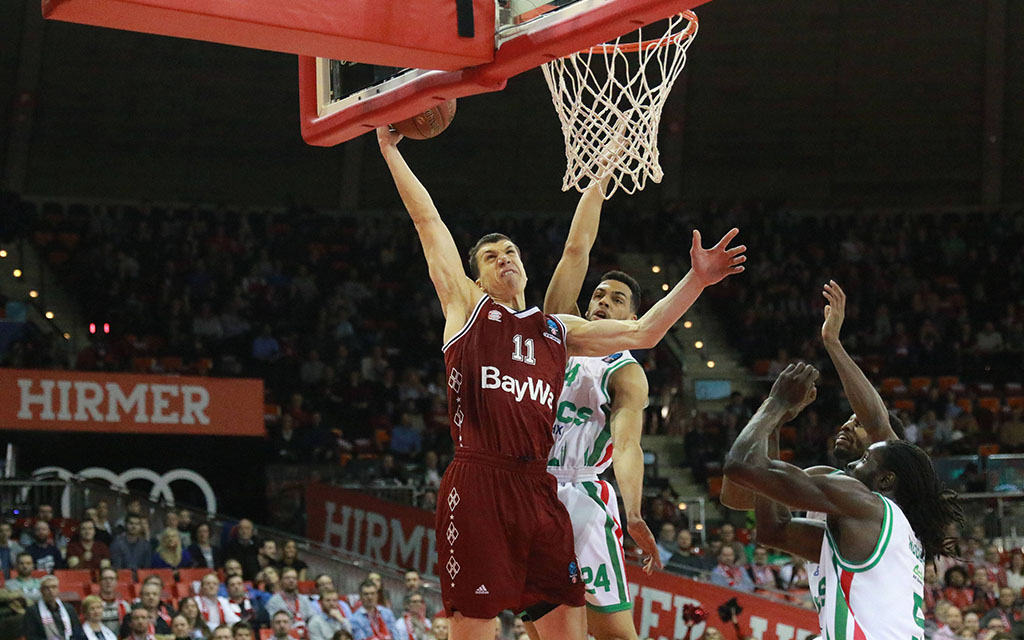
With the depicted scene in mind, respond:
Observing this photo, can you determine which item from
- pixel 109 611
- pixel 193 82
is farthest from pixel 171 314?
pixel 109 611

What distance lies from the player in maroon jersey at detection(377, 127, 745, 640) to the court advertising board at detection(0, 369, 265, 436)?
10.3m

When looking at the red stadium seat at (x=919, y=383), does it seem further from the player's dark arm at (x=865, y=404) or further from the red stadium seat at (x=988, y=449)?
the player's dark arm at (x=865, y=404)

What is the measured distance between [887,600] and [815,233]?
18.4m

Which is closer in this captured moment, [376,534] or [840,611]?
[840,611]

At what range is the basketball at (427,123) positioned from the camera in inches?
202

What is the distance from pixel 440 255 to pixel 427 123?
563mm

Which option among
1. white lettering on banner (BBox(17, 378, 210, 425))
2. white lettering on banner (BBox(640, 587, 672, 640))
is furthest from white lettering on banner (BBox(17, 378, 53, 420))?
white lettering on banner (BBox(640, 587, 672, 640))

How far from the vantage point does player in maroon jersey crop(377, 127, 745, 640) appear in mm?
4648

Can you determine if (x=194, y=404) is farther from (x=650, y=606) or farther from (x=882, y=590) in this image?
(x=882, y=590)

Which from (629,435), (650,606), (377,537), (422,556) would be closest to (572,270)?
(629,435)

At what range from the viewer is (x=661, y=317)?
4.72 m

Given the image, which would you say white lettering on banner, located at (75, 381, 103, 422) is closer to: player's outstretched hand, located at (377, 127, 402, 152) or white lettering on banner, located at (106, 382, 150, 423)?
white lettering on banner, located at (106, 382, 150, 423)

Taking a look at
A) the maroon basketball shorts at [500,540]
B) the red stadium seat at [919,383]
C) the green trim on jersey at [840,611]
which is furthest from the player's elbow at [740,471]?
the red stadium seat at [919,383]

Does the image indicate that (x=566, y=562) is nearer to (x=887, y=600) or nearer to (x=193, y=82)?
(x=887, y=600)
